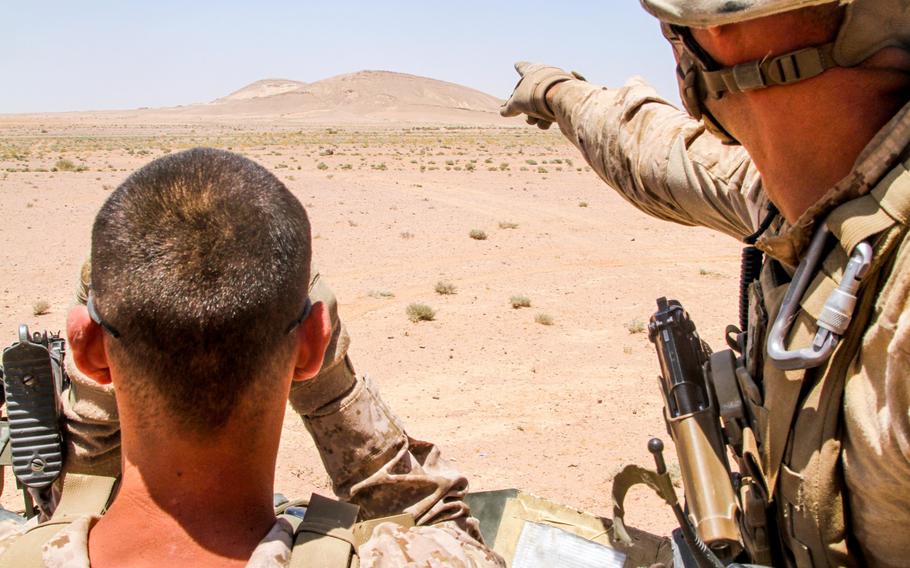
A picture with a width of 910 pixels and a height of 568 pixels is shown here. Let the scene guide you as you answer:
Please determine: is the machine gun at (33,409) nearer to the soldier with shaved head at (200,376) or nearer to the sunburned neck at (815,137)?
the soldier with shaved head at (200,376)

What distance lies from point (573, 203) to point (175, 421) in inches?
621

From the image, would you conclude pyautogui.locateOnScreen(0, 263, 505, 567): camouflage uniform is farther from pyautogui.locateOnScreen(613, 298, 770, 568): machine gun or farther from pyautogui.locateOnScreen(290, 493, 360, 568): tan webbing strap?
pyautogui.locateOnScreen(290, 493, 360, 568): tan webbing strap

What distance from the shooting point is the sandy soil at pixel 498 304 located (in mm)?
5562

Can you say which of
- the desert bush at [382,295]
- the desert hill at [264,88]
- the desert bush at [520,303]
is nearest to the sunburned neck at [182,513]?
the desert bush at [520,303]

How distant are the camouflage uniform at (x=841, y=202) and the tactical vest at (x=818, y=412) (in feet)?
0.08

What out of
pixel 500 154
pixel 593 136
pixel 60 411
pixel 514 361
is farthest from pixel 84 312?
pixel 500 154

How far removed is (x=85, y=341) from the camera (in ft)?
4.61

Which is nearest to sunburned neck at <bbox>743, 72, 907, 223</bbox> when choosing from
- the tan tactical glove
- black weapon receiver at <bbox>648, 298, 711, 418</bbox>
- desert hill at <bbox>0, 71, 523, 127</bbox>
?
black weapon receiver at <bbox>648, 298, 711, 418</bbox>

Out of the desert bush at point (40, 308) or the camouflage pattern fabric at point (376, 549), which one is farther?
A: the desert bush at point (40, 308)

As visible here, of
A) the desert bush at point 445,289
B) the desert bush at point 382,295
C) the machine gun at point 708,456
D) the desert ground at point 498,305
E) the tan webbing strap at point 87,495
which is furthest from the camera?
the desert bush at point 445,289

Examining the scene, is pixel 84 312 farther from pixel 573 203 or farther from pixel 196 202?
pixel 573 203

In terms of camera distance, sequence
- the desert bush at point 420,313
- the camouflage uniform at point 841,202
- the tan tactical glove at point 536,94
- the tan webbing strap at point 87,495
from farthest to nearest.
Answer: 1. the desert bush at point 420,313
2. the tan tactical glove at point 536,94
3. the tan webbing strap at point 87,495
4. the camouflage uniform at point 841,202

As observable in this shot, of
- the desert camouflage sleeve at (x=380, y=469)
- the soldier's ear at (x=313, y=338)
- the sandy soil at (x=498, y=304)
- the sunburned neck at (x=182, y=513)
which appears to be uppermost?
the soldier's ear at (x=313, y=338)

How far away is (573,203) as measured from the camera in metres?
16.7
